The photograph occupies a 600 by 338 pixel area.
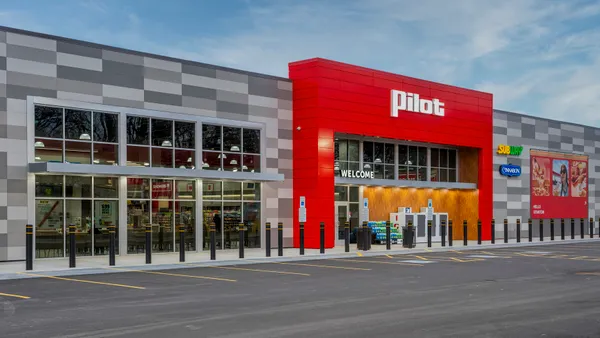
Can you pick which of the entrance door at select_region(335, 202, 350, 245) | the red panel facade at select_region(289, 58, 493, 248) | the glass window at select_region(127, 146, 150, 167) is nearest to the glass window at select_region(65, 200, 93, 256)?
the glass window at select_region(127, 146, 150, 167)

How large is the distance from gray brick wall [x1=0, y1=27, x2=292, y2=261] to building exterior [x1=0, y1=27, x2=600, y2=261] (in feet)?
0.14

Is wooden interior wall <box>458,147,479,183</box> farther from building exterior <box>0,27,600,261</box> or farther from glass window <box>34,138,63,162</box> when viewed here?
glass window <box>34,138,63,162</box>

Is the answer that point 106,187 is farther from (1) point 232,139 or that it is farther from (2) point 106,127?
(1) point 232,139

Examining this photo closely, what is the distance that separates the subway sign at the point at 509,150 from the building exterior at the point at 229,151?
12 cm

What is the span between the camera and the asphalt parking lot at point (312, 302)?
9.59 metres

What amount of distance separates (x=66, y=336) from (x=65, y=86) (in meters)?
15.9

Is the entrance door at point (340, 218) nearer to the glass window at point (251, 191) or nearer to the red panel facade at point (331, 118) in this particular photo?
the red panel facade at point (331, 118)

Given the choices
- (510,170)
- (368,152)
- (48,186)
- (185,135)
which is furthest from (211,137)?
(510,170)

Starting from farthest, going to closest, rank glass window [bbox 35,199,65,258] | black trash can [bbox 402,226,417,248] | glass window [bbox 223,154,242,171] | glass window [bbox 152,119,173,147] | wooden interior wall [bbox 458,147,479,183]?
wooden interior wall [bbox 458,147,479,183] → black trash can [bbox 402,226,417,248] → glass window [bbox 223,154,242,171] → glass window [bbox 152,119,173,147] → glass window [bbox 35,199,65,258]

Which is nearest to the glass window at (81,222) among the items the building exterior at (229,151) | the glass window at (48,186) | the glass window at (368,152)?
the building exterior at (229,151)

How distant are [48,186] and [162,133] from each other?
4.72 metres

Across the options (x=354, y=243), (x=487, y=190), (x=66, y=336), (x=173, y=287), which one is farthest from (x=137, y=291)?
(x=487, y=190)

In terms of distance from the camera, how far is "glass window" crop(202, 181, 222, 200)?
89.5 feet

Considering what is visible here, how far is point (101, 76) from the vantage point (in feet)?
80.2
